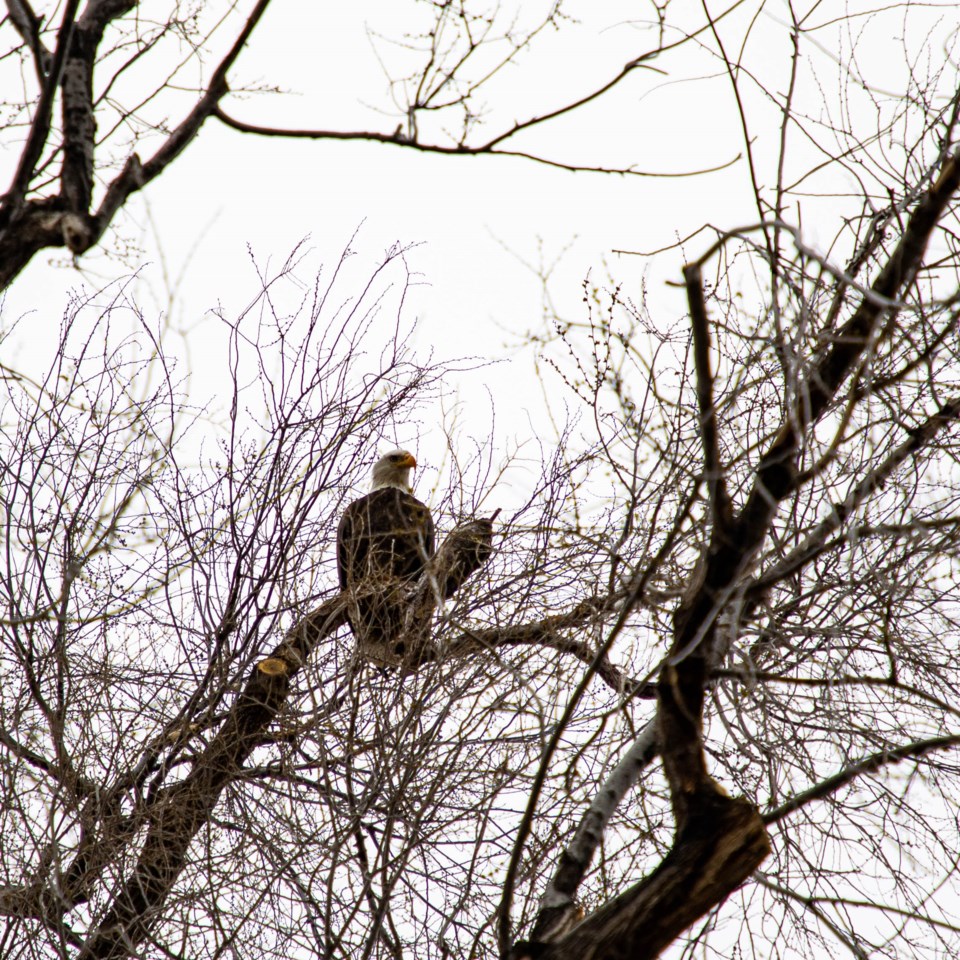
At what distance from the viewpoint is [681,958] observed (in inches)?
143

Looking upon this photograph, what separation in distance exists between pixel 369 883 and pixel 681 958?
41.9 inches

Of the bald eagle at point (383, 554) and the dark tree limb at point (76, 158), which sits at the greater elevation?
the bald eagle at point (383, 554)

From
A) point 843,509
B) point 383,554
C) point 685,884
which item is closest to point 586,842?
point 685,884

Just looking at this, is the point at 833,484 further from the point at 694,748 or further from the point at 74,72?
the point at 74,72

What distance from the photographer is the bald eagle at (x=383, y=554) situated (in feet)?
15.7

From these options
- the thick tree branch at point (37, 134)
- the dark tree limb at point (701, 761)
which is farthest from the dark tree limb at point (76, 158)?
the dark tree limb at point (701, 761)

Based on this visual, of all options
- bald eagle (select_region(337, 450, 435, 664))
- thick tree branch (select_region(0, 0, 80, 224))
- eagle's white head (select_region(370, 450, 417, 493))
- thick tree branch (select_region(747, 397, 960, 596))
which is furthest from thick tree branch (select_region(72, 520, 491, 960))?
thick tree branch (select_region(0, 0, 80, 224))

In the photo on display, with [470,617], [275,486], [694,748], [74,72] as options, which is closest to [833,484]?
[694,748]

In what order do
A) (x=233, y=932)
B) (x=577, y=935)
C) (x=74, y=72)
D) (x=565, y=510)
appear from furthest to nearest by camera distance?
(x=565, y=510) < (x=233, y=932) < (x=74, y=72) < (x=577, y=935)

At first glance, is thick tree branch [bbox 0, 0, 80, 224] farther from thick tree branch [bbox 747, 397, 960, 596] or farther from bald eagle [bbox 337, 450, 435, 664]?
bald eagle [bbox 337, 450, 435, 664]

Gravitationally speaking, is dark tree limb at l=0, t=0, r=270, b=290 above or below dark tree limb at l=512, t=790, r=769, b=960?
above

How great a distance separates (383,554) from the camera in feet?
19.1

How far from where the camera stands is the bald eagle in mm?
4789

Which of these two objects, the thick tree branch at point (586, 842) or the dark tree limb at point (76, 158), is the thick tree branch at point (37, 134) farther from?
the thick tree branch at point (586, 842)
